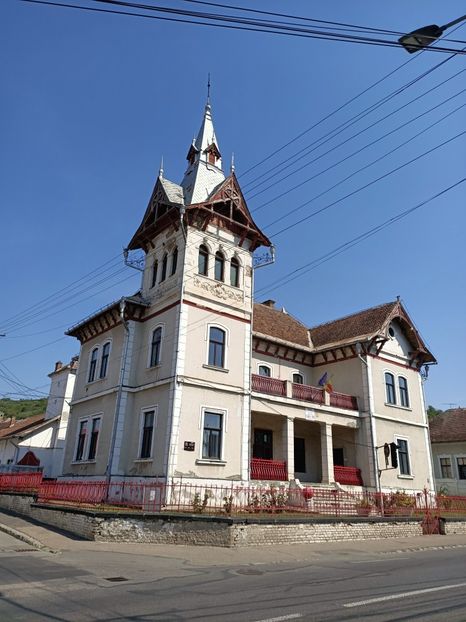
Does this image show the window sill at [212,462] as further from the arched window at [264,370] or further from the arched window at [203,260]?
the arched window at [203,260]

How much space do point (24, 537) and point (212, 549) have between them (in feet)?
17.8

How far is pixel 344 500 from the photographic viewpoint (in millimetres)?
20406

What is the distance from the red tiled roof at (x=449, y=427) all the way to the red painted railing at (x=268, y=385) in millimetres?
21349

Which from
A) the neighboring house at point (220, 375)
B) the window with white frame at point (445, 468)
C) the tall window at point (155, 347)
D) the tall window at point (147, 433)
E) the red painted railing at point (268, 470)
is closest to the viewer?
the tall window at point (147, 433)

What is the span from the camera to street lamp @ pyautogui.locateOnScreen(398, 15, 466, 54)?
6.14m

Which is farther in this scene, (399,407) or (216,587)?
(399,407)

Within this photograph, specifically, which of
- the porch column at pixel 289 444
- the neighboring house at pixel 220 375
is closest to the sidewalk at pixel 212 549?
the neighboring house at pixel 220 375

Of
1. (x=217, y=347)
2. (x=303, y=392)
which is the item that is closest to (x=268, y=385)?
(x=303, y=392)

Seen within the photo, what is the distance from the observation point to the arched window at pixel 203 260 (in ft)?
74.0

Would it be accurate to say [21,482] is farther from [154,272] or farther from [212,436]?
[154,272]

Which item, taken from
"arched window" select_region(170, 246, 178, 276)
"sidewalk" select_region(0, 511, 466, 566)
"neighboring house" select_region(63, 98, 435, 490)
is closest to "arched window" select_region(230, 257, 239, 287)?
"neighboring house" select_region(63, 98, 435, 490)

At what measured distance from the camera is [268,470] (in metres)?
21.8

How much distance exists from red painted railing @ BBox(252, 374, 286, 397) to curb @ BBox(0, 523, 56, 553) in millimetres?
→ 11667

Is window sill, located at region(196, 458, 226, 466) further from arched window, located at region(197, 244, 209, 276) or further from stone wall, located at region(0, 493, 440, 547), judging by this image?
arched window, located at region(197, 244, 209, 276)
